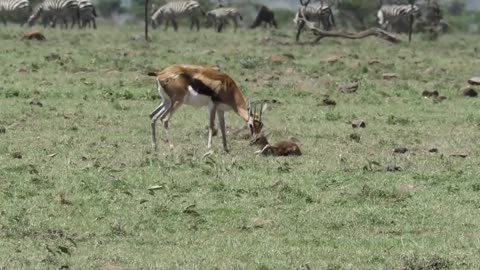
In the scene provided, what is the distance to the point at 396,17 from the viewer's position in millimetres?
41312

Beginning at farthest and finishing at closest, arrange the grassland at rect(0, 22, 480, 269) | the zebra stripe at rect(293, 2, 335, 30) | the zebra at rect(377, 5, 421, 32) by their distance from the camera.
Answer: the zebra at rect(377, 5, 421, 32) < the zebra stripe at rect(293, 2, 335, 30) < the grassland at rect(0, 22, 480, 269)

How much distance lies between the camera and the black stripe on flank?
1252 cm

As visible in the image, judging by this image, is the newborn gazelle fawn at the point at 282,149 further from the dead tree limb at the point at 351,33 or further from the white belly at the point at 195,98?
the dead tree limb at the point at 351,33

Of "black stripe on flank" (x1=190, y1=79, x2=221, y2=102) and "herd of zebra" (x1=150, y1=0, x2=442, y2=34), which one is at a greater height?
"black stripe on flank" (x1=190, y1=79, x2=221, y2=102)

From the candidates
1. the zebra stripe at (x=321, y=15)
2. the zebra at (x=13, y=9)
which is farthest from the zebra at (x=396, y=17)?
the zebra at (x=13, y=9)

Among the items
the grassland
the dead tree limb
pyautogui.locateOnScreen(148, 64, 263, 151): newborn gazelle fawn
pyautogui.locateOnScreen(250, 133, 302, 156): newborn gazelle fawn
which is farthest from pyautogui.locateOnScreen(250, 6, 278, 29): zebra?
pyautogui.locateOnScreen(250, 133, 302, 156): newborn gazelle fawn

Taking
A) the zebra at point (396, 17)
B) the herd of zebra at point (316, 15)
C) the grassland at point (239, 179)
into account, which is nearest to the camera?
the grassland at point (239, 179)

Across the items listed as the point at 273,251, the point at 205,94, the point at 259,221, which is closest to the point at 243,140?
the point at 205,94

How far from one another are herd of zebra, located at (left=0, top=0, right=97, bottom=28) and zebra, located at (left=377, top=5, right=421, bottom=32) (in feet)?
34.3

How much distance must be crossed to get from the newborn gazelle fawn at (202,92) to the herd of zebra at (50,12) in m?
25.7

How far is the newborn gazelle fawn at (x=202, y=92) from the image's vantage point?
1252 cm

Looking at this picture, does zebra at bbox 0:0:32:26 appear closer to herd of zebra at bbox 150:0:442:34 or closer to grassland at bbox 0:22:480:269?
herd of zebra at bbox 150:0:442:34

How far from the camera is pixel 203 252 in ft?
25.6

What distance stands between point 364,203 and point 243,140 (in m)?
3.81
